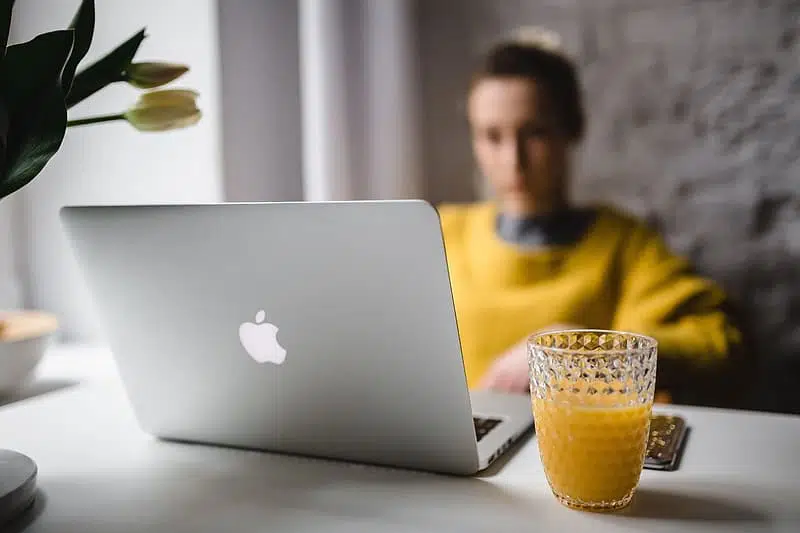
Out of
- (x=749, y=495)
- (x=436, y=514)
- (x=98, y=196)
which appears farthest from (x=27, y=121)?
(x=98, y=196)

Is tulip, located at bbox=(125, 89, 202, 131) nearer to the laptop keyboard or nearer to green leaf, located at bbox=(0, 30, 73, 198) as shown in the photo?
green leaf, located at bbox=(0, 30, 73, 198)

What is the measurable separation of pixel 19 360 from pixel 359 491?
64cm

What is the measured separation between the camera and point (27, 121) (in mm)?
662

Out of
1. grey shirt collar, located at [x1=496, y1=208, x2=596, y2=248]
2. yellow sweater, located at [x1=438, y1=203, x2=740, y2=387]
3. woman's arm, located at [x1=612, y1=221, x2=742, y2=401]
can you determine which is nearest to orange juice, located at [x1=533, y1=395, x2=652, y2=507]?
woman's arm, located at [x1=612, y1=221, x2=742, y2=401]

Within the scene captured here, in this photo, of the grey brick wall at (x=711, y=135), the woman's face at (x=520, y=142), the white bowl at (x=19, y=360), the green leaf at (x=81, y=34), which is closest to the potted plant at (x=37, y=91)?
the green leaf at (x=81, y=34)

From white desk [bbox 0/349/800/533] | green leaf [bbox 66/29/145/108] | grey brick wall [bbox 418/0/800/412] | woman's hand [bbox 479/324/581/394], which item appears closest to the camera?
white desk [bbox 0/349/800/533]

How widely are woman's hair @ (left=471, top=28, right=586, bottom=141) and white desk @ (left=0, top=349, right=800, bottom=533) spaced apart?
105 centimetres

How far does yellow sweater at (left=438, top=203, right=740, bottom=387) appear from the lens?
166 centimetres

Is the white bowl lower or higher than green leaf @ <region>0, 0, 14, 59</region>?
lower

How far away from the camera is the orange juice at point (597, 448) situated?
62 cm

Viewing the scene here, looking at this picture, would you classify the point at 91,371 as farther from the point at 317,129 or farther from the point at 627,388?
the point at 627,388

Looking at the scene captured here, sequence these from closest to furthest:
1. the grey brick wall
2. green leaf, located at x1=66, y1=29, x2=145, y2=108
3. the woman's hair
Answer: green leaf, located at x1=66, y1=29, x2=145, y2=108, the woman's hair, the grey brick wall

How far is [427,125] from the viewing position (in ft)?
7.53

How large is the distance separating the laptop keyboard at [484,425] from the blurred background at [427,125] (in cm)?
89
